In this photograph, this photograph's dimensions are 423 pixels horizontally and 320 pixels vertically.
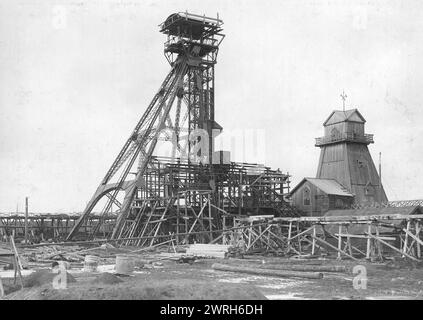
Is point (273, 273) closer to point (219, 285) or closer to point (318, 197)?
point (219, 285)

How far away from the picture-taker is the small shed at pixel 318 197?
4675 centimetres

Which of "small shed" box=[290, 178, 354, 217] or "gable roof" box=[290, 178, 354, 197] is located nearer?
"small shed" box=[290, 178, 354, 217]

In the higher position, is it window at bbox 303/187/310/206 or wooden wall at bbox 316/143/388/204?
wooden wall at bbox 316/143/388/204

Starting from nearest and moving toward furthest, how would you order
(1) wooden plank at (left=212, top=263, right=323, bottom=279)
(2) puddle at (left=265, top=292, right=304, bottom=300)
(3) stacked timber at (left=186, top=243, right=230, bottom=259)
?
1. (2) puddle at (left=265, top=292, right=304, bottom=300)
2. (1) wooden plank at (left=212, top=263, right=323, bottom=279)
3. (3) stacked timber at (left=186, top=243, right=230, bottom=259)

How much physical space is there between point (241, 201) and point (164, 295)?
31.3 metres

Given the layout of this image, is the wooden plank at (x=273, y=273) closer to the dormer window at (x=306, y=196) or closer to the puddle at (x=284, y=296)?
the puddle at (x=284, y=296)

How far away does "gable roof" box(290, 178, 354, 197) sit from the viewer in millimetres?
47375

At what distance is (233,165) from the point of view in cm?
4403

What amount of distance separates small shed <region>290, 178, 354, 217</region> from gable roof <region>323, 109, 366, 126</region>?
6.43 meters

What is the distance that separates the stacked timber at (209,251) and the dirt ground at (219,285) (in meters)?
2.86

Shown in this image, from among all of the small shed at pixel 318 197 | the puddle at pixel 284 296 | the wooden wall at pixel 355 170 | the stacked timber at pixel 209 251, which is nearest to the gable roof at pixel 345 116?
the wooden wall at pixel 355 170

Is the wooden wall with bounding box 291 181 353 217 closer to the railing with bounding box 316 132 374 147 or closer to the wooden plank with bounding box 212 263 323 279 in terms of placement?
the railing with bounding box 316 132 374 147

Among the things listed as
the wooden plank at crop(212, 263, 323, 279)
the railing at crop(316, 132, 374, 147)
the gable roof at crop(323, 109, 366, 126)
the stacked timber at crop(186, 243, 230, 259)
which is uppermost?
the gable roof at crop(323, 109, 366, 126)

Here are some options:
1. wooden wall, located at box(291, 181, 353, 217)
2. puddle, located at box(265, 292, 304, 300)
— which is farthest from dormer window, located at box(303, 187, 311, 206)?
puddle, located at box(265, 292, 304, 300)
